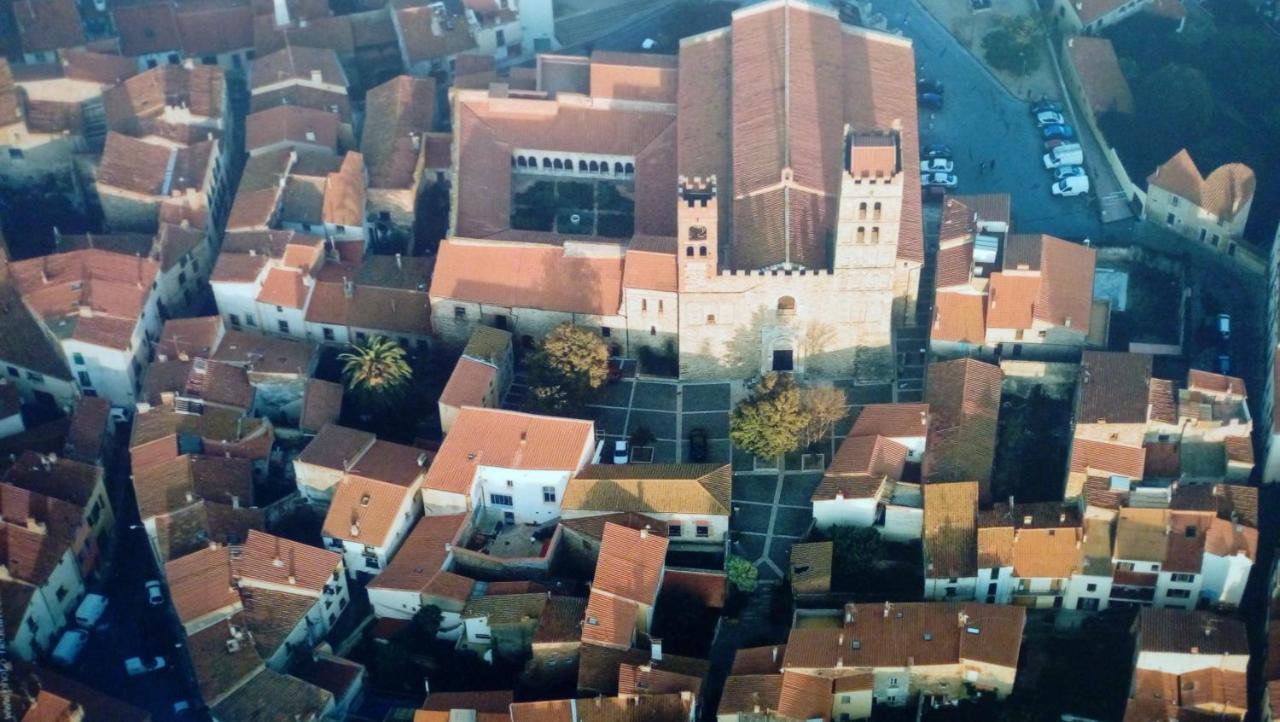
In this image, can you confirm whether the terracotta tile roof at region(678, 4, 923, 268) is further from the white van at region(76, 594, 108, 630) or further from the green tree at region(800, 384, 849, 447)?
the white van at region(76, 594, 108, 630)

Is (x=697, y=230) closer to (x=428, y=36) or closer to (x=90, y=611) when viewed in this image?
(x=90, y=611)

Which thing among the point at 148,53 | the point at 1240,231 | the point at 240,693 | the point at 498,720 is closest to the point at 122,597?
the point at 240,693

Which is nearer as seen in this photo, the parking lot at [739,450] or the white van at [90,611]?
the parking lot at [739,450]

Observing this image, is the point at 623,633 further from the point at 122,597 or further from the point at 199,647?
the point at 122,597

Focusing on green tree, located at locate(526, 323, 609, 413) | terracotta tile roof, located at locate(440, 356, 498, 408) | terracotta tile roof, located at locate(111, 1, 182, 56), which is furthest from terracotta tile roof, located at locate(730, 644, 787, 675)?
terracotta tile roof, located at locate(111, 1, 182, 56)

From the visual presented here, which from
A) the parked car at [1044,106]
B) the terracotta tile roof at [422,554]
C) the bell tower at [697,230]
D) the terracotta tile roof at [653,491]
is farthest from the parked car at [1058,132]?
the terracotta tile roof at [422,554]

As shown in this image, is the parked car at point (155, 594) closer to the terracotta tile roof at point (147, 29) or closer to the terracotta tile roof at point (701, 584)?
the terracotta tile roof at point (701, 584)
